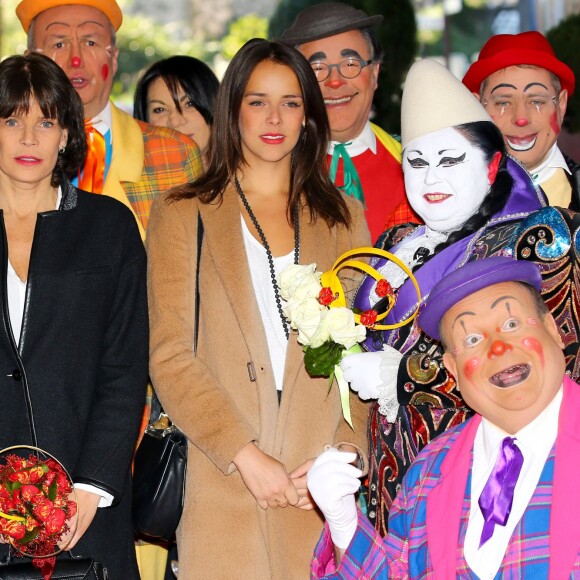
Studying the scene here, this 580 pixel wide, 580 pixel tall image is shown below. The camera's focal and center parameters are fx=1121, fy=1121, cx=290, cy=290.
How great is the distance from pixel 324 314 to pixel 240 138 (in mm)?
865

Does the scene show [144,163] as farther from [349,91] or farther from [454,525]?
[454,525]

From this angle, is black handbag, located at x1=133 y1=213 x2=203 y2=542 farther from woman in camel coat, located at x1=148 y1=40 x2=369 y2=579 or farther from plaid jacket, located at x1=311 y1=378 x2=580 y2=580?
plaid jacket, located at x1=311 y1=378 x2=580 y2=580

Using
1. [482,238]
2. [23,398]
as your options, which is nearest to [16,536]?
[23,398]

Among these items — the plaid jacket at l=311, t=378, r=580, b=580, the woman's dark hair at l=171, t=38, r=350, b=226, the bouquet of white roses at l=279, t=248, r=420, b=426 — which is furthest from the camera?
the woman's dark hair at l=171, t=38, r=350, b=226

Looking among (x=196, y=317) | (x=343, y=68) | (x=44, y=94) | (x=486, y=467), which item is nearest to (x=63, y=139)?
(x=44, y=94)

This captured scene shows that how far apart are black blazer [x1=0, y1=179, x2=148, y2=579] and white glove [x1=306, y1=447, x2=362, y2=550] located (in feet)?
2.78

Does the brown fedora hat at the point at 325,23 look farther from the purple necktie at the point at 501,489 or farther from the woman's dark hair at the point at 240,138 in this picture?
the purple necktie at the point at 501,489

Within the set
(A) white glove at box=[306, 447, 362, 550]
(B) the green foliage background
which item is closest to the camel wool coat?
(A) white glove at box=[306, 447, 362, 550]

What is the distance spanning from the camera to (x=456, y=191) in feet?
11.8

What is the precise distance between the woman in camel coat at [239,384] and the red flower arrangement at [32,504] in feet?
1.77

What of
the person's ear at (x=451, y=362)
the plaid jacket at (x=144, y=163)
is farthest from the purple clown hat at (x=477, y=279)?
the plaid jacket at (x=144, y=163)

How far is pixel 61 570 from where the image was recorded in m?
3.31

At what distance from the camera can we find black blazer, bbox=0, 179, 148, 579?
11.3 ft

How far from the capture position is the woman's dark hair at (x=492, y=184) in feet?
11.7
